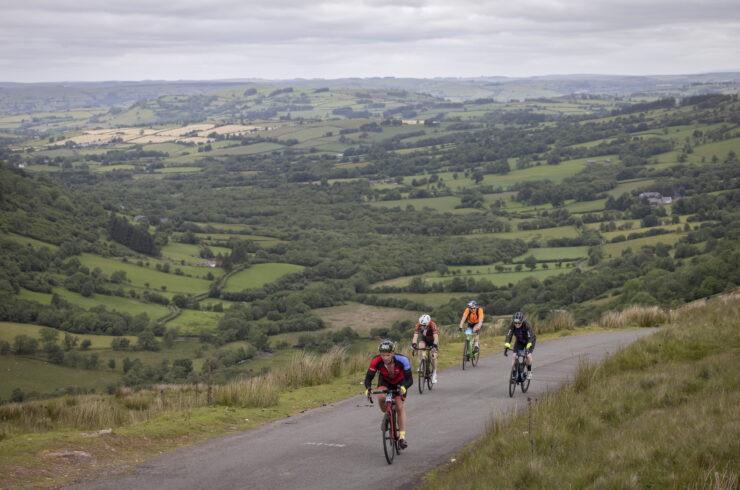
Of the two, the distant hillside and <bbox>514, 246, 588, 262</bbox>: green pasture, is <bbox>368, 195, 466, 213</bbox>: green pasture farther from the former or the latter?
the distant hillside

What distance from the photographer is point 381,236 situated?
141m

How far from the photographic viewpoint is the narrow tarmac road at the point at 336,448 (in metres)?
10.8

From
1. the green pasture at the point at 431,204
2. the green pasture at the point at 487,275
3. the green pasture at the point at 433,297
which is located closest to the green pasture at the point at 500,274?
the green pasture at the point at 487,275

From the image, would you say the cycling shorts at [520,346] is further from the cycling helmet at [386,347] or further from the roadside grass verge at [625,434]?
the cycling helmet at [386,347]

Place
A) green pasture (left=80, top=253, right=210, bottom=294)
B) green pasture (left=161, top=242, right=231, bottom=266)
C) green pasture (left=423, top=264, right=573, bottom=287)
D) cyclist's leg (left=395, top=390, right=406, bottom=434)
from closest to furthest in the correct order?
cyclist's leg (left=395, top=390, right=406, bottom=434) < green pasture (left=423, top=264, right=573, bottom=287) < green pasture (left=80, top=253, right=210, bottom=294) < green pasture (left=161, top=242, right=231, bottom=266)

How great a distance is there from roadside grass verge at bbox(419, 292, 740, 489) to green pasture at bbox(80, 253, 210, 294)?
8485cm

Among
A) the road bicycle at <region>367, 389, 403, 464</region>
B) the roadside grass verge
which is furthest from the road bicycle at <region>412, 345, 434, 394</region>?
the road bicycle at <region>367, 389, 403, 464</region>

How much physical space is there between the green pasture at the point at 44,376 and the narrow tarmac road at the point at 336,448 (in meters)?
43.6

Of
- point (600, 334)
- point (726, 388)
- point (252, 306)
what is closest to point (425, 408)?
point (726, 388)

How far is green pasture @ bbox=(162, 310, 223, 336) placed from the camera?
76562mm

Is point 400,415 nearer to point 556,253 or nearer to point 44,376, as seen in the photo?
point 44,376

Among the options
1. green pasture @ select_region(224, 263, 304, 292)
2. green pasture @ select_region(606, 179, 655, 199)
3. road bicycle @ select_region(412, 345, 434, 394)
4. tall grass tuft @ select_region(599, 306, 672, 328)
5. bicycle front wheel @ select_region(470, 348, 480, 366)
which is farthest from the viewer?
green pasture @ select_region(606, 179, 655, 199)

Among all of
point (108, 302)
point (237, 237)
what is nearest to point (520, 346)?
point (108, 302)

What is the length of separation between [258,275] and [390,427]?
9367 cm
